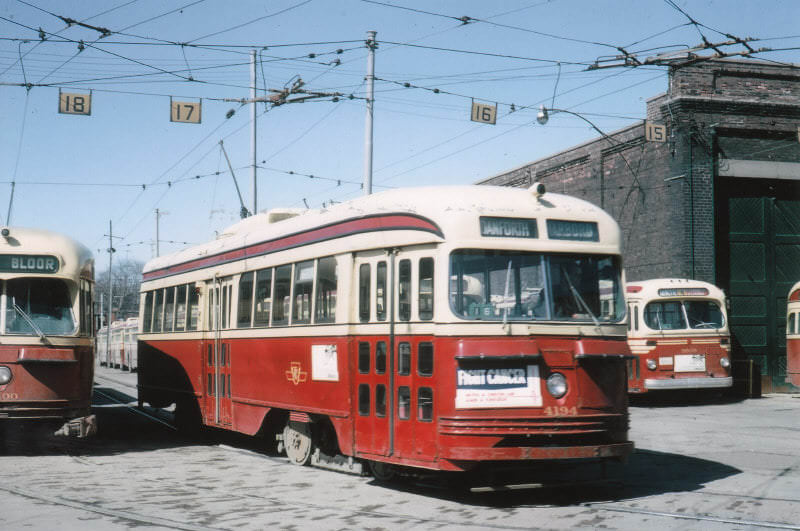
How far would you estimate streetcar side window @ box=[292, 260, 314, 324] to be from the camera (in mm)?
11492

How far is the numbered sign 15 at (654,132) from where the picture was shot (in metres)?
23.4

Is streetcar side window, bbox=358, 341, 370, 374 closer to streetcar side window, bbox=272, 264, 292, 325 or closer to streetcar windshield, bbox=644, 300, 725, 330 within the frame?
streetcar side window, bbox=272, 264, 292, 325

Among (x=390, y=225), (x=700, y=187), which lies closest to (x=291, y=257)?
(x=390, y=225)

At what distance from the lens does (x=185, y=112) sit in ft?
61.9

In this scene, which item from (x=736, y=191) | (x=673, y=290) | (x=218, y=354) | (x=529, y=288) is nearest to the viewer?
(x=529, y=288)

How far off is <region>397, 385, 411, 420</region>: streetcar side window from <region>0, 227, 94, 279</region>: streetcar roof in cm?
609

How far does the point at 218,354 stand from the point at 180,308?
2.32 m

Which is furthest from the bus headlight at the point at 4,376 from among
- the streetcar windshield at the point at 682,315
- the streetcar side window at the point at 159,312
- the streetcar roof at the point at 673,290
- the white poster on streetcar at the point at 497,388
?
the streetcar windshield at the point at 682,315

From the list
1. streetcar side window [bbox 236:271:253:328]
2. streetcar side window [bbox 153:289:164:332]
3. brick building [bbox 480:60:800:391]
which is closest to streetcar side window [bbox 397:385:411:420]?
streetcar side window [bbox 236:271:253:328]

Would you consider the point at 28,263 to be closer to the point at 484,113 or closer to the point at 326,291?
the point at 326,291

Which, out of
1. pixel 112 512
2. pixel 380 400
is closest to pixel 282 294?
pixel 380 400

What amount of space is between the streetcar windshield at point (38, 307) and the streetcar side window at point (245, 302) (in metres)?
2.23

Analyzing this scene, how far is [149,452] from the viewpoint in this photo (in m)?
14.2

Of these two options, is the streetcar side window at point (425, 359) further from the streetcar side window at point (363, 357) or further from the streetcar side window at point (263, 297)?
the streetcar side window at point (263, 297)
